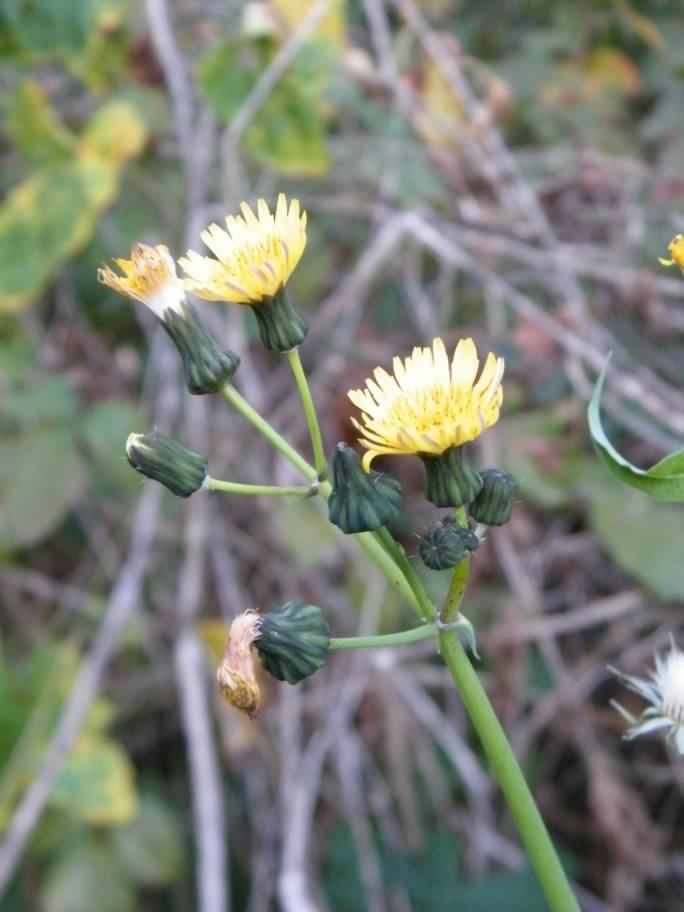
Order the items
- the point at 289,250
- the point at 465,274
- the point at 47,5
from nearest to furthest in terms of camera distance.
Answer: the point at 289,250 < the point at 47,5 < the point at 465,274

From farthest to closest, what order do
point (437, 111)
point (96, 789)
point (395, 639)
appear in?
point (437, 111), point (96, 789), point (395, 639)

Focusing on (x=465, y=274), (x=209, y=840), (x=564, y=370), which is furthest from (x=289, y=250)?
(x=465, y=274)

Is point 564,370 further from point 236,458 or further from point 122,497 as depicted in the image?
point 122,497

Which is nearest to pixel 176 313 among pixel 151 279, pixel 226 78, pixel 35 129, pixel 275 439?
pixel 151 279

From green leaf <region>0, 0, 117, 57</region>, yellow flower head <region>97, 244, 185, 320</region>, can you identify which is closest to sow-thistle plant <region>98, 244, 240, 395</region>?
yellow flower head <region>97, 244, 185, 320</region>

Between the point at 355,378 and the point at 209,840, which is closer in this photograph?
the point at 209,840

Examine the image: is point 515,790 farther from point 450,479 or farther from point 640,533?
point 640,533

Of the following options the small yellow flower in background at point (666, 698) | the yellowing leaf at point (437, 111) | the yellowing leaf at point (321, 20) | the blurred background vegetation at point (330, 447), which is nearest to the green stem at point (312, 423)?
the small yellow flower in background at point (666, 698)

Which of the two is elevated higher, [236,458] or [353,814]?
[236,458]
